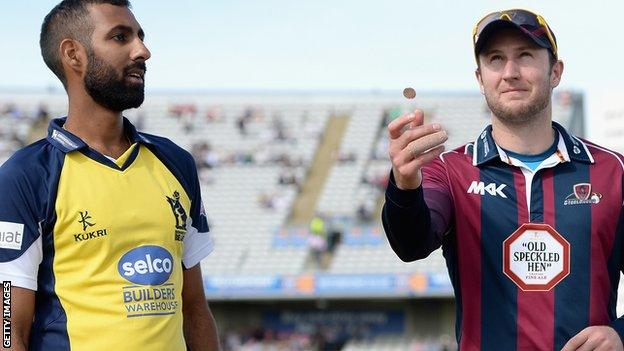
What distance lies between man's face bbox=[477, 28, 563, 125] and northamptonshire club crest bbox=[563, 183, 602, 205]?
0.28 metres

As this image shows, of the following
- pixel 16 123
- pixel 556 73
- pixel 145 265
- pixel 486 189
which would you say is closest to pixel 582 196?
pixel 486 189

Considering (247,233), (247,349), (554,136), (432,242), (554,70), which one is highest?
(554,70)

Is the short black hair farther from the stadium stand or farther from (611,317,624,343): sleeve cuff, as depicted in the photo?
the stadium stand

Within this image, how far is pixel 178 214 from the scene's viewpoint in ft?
11.8

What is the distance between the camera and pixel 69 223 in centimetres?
337

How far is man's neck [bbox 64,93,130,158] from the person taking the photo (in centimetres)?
359

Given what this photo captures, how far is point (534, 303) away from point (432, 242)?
0.41 metres

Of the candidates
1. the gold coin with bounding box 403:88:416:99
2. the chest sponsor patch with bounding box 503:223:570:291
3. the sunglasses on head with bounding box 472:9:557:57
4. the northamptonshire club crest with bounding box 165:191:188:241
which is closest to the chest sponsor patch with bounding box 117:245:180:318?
the northamptonshire club crest with bounding box 165:191:188:241

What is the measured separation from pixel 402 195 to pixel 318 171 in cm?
2688

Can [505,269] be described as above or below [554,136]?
below

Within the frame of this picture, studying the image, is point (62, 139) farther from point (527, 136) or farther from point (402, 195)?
point (527, 136)

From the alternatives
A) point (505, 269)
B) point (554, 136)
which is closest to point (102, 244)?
point (505, 269)

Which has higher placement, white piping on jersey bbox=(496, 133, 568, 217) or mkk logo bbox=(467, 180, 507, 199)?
white piping on jersey bbox=(496, 133, 568, 217)

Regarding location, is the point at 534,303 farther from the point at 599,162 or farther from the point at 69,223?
the point at 69,223
